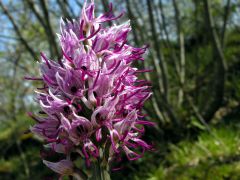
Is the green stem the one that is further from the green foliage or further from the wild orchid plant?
the green foliage

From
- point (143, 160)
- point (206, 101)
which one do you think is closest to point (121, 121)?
point (143, 160)

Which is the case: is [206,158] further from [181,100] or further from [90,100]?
[90,100]

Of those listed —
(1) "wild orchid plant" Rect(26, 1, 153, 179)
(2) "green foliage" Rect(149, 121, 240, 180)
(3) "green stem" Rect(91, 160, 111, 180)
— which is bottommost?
(2) "green foliage" Rect(149, 121, 240, 180)

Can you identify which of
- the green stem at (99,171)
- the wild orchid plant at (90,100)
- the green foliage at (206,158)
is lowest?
the green foliage at (206,158)

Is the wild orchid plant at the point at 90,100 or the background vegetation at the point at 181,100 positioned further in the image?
the background vegetation at the point at 181,100

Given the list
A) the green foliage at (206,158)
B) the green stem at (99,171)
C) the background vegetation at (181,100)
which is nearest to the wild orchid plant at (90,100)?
the green stem at (99,171)

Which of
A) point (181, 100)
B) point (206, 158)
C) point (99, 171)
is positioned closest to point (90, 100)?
point (99, 171)

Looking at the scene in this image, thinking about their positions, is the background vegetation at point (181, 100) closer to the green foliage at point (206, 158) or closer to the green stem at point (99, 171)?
the green foliage at point (206, 158)

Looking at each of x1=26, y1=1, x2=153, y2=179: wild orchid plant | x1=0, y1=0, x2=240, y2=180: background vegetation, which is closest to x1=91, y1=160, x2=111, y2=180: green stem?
x1=26, y1=1, x2=153, y2=179: wild orchid plant

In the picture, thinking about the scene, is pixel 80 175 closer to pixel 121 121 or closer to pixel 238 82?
pixel 121 121
